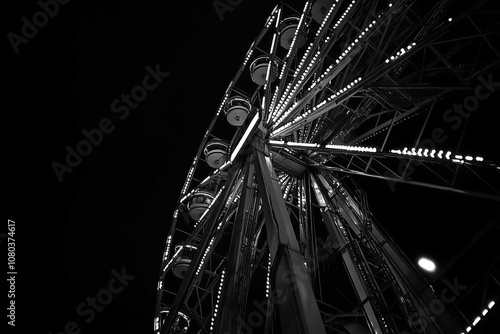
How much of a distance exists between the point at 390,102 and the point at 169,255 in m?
6.92

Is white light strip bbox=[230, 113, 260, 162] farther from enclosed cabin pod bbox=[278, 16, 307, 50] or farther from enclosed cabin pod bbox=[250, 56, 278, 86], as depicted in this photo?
enclosed cabin pod bbox=[278, 16, 307, 50]

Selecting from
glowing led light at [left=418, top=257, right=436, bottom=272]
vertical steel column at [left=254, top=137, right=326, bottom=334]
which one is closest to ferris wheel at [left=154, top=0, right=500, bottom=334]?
vertical steel column at [left=254, top=137, right=326, bottom=334]

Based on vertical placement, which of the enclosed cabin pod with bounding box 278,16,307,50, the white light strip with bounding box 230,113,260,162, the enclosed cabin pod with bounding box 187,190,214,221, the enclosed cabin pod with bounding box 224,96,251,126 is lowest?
the enclosed cabin pod with bounding box 187,190,214,221

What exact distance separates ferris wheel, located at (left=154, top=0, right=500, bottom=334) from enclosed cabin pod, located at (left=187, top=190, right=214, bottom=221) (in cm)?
3

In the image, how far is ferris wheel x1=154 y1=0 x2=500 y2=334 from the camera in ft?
22.1

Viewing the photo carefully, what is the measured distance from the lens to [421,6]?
9.56 metres

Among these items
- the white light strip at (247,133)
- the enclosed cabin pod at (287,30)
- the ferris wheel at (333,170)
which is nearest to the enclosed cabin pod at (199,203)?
the ferris wheel at (333,170)

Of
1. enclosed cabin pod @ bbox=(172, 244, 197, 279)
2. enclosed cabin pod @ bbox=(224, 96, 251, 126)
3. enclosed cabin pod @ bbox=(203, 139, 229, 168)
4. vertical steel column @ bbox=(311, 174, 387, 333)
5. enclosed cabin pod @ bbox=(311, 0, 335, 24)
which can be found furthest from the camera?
enclosed cabin pod @ bbox=(203, 139, 229, 168)

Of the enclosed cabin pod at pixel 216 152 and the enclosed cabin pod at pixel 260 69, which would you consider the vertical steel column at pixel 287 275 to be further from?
the enclosed cabin pod at pixel 260 69

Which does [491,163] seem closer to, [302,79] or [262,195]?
[262,195]

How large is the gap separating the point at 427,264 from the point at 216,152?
20.3ft

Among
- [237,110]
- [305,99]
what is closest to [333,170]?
[305,99]

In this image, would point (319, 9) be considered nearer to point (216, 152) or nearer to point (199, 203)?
point (216, 152)

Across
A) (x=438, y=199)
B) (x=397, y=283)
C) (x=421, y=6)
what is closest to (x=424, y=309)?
(x=397, y=283)
